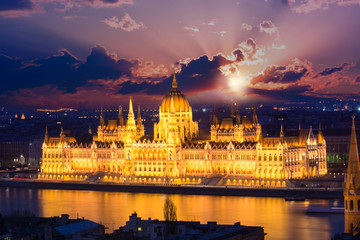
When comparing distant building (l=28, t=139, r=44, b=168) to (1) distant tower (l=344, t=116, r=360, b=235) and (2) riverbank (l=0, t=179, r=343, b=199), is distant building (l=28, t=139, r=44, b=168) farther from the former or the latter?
(1) distant tower (l=344, t=116, r=360, b=235)

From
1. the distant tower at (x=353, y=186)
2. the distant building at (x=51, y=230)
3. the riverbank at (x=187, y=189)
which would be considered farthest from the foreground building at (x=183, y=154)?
the distant tower at (x=353, y=186)

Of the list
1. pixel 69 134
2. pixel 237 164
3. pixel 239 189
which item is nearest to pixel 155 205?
pixel 239 189

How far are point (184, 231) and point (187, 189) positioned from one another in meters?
50.0

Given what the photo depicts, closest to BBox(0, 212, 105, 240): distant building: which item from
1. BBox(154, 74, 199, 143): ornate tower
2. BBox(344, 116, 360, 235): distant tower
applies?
BBox(344, 116, 360, 235): distant tower

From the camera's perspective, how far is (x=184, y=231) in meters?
45.8

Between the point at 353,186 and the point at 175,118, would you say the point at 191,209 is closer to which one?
Result: the point at 175,118

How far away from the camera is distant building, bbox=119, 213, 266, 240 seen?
44.0 metres

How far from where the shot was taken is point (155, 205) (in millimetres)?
83250

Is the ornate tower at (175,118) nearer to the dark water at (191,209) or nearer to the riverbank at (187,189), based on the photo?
the riverbank at (187,189)

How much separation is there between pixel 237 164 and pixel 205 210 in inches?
870

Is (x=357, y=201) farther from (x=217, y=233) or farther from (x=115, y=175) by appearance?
(x=115, y=175)

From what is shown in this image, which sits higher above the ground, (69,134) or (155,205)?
(69,134)

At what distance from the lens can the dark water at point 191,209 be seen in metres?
68.1

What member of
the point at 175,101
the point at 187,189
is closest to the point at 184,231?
the point at 187,189
